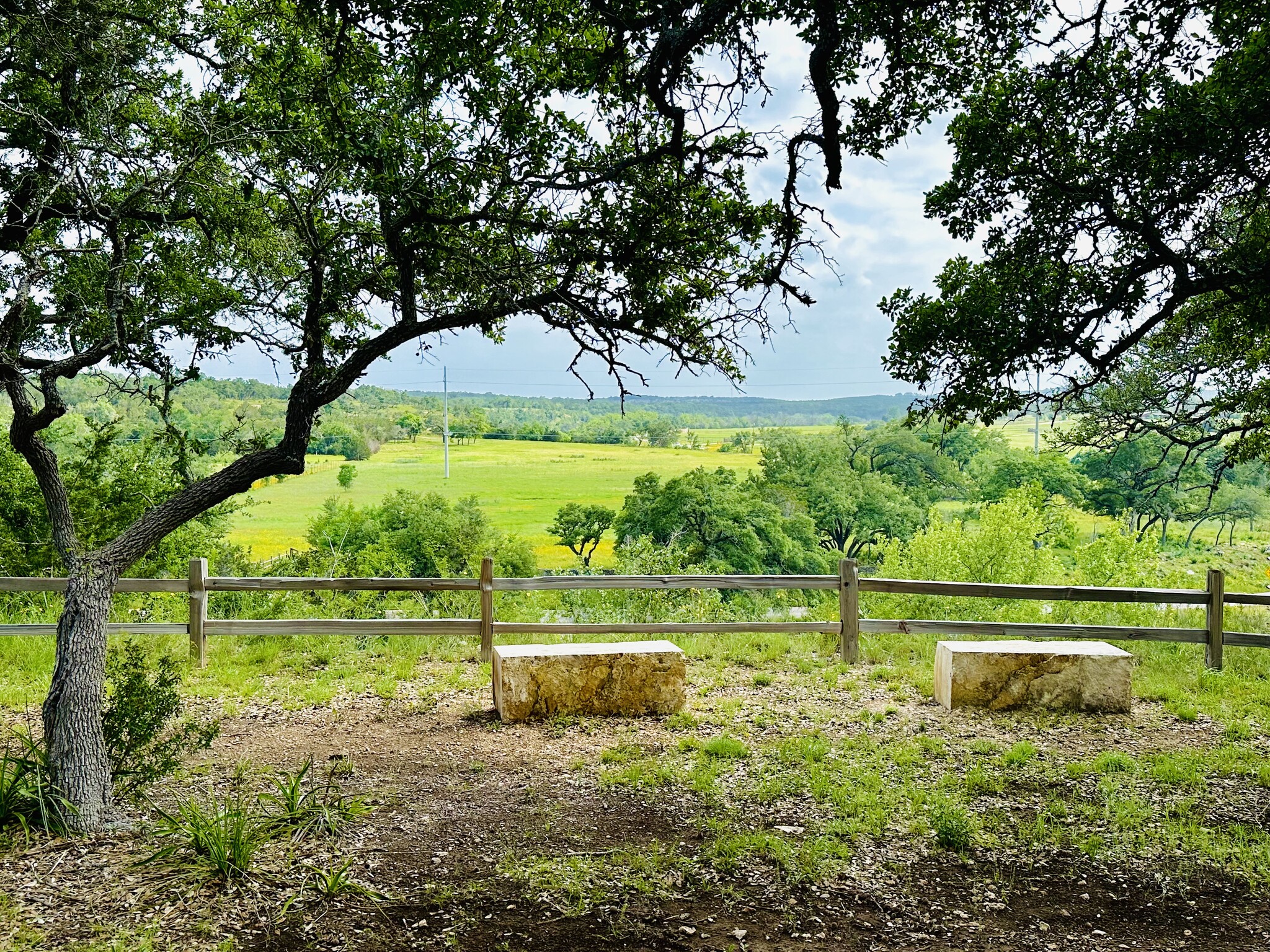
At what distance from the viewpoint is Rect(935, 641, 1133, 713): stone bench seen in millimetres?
7906

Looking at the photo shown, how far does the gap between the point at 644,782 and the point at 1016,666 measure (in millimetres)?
3890

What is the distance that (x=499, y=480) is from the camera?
174ft

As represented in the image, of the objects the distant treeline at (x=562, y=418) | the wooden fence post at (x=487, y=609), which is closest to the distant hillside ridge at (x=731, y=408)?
the distant treeline at (x=562, y=418)

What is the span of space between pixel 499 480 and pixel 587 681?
151 feet

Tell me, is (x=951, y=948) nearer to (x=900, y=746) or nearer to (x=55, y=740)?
(x=900, y=746)

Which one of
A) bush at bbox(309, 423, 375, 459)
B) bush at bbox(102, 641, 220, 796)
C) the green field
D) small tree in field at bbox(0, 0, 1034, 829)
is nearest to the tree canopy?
small tree in field at bbox(0, 0, 1034, 829)

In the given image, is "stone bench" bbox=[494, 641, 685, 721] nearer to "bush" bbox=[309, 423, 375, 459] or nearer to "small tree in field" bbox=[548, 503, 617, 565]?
"small tree in field" bbox=[548, 503, 617, 565]

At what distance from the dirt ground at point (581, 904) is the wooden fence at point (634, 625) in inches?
134

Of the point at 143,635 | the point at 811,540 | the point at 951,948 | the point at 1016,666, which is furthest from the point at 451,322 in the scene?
the point at 811,540

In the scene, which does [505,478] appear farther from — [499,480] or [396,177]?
[396,177]

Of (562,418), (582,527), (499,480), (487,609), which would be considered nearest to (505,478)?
(499,480)

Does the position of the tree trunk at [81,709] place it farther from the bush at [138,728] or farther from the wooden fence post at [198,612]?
the wooden fence post at [198,612]

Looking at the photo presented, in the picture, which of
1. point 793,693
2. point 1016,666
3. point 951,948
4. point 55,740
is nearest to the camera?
point 951,948

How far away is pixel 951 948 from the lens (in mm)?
4113
